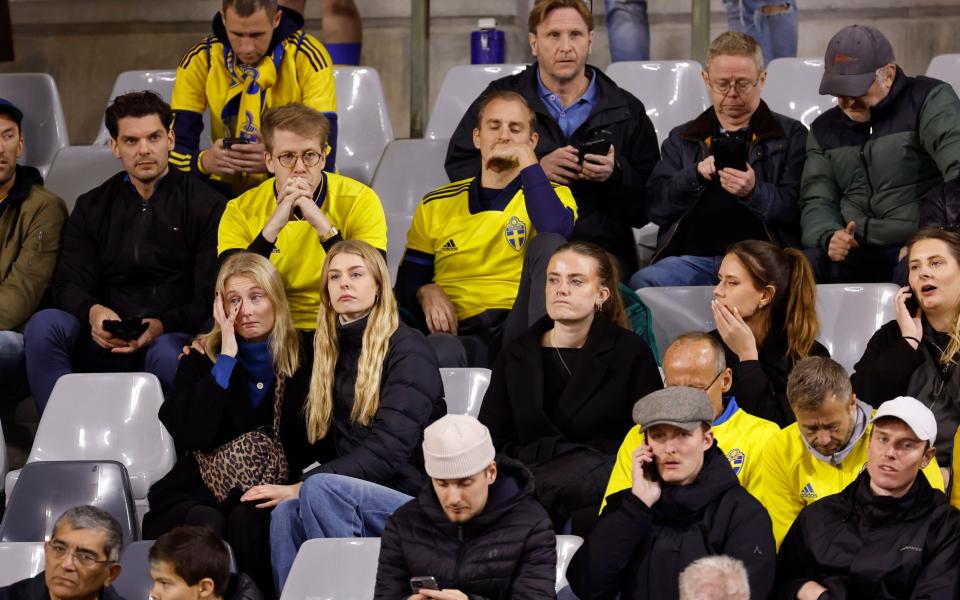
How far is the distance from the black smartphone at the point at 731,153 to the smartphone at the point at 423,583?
217cm

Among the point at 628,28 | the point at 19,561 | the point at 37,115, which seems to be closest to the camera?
the point at 19,561

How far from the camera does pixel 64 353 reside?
16.1ft

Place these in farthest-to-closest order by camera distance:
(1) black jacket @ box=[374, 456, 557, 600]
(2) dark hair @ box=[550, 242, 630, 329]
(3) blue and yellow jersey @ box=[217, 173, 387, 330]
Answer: (3) blue and yellow jersey @ box=[217, 173, 387, 330]
(2) dark hair @ box=[550, 242, 630, 329]
(1) black jacket @ box=[374, 456, 557, 600]

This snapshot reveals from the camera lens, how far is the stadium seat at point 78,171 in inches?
241

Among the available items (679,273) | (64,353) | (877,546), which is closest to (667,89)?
(679,273)

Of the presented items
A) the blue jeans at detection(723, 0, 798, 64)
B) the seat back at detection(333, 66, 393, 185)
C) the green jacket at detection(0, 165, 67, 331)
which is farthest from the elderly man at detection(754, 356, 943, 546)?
the blue jeans at detection(723, 0, 798, 64)

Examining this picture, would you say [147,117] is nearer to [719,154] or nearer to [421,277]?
[421,277]

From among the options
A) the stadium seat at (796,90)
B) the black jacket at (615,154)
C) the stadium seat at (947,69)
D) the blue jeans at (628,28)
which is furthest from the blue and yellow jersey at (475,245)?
the stadium seat at (947,69)

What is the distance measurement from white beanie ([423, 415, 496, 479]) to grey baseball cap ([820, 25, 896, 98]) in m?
2.10

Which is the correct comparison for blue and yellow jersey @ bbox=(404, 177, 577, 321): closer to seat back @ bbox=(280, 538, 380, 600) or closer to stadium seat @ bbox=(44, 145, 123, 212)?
seat back @ bbox=(280, 538, 380, 600)

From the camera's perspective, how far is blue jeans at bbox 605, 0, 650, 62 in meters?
6.71

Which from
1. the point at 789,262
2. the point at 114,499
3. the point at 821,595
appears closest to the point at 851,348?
the point at 789,262

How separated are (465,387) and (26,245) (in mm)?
1688

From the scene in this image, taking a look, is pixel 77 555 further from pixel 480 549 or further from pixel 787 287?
pixel 787 287
